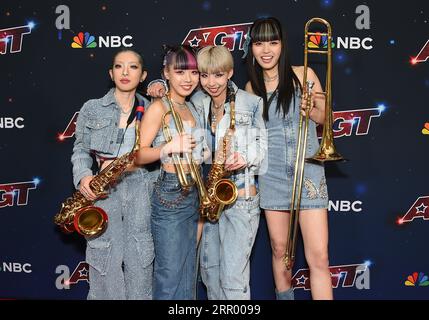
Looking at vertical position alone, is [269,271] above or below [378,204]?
below

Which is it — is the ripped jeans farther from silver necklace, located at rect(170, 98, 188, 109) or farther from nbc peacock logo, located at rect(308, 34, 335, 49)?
nbc peacock logo, located at rect(308, 34, 335, 49)

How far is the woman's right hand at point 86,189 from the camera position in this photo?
3.01m

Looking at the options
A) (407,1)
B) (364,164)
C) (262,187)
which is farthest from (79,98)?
(407,1)

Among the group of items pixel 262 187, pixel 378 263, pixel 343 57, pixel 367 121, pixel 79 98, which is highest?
pixel 343 57

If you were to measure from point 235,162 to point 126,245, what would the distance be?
0.91 meters

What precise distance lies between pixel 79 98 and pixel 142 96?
0.68m

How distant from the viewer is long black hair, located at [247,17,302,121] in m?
3.02

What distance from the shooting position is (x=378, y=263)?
12.3 feet

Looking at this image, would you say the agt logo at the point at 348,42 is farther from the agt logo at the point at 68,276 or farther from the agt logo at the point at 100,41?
Answer: the agt logo at the point at 68,276

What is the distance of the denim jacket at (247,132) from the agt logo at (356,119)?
77 centimetres

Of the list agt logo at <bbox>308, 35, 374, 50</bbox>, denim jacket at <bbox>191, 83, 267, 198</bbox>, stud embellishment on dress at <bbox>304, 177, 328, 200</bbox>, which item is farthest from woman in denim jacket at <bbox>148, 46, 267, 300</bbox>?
agt logo at <bbox>308, 35, 374, 50</bbox>

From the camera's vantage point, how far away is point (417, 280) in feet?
12.3

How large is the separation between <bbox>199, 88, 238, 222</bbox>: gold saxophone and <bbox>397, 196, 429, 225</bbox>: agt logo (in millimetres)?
1583
